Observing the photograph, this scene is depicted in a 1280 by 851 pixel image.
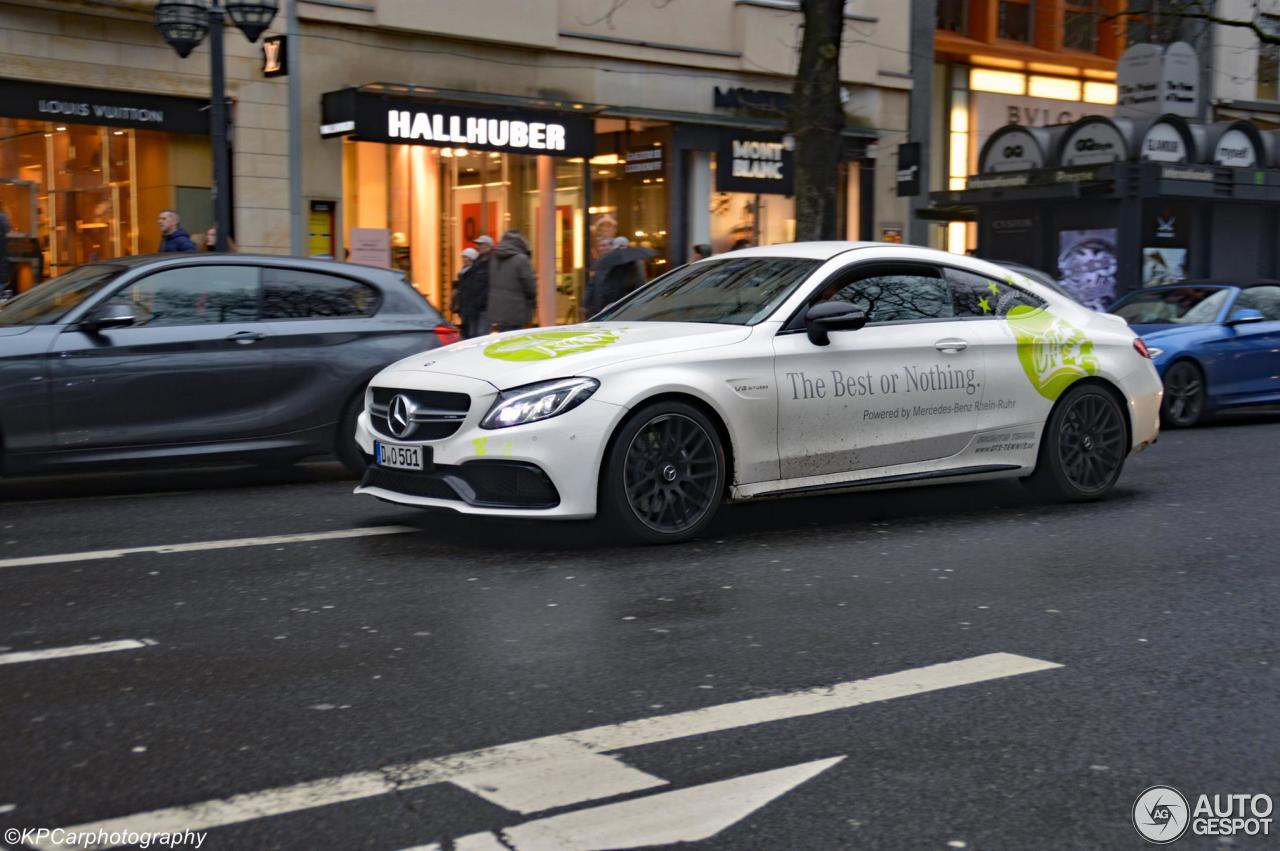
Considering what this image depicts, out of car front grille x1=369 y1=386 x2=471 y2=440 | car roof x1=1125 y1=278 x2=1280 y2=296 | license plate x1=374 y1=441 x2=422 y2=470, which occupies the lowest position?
license plate x1=374 y1=441 x2=422 y2=470

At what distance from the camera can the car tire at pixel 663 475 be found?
7125 mm

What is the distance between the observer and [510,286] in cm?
1566

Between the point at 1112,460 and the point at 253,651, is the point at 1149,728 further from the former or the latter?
the point at 1112,460

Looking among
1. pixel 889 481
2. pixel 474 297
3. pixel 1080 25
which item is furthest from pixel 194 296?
pixel 1080 25

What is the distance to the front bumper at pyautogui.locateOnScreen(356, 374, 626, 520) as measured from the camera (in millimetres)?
6941

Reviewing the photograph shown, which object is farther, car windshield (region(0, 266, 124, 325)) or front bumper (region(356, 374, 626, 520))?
car windshield (region(0, 266, 124, 325))

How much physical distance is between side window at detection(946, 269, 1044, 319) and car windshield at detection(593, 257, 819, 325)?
960 mm

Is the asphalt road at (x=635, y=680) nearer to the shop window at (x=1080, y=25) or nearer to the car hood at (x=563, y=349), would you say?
the car hood at (x=563, y=349)

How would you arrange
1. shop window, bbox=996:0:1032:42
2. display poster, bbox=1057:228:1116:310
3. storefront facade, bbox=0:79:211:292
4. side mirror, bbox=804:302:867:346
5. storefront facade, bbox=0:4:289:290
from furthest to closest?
shop window, bbox=996:0:1032:42 → display poster, bbox=1057:228:1116:310 → storefront facade, bbox=0:79:211:292 → storefront facade, bbox=0:4:289:290 → side mirror, bbox=804:302:867:346

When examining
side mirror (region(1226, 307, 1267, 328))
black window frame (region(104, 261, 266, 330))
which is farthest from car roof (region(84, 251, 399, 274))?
side mirror (region(1226, 307, 1267, 328))

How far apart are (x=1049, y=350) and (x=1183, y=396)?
23.1ft

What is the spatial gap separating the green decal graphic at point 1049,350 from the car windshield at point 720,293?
4.57 feet

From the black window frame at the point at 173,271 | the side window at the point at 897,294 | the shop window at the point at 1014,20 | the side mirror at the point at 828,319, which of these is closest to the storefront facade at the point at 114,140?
the black window frame at the point at 173,271

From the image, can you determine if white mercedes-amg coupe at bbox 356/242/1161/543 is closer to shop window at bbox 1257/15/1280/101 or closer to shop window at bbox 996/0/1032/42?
shop window at bbox 996/0/1032/42
